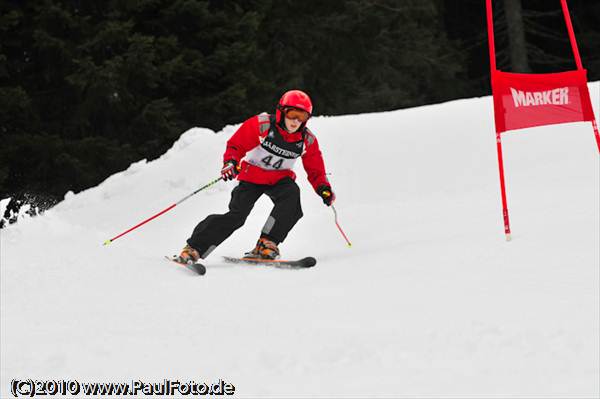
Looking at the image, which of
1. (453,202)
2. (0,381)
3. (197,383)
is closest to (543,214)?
(453,202)

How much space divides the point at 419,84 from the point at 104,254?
2001 cm

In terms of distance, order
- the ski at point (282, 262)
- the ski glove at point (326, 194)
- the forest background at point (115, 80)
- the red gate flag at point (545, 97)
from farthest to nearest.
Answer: the forest background at point (115, 80) → the ski glove at point (326, 194) → the ski at point (282, 262) → the red gate flag at point (545, 97)

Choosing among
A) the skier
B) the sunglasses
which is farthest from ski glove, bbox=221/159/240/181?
the sunglasses

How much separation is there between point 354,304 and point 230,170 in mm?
2027

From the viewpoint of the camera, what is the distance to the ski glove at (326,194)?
6137 millimetres

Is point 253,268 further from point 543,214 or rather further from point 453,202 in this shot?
point 453,202

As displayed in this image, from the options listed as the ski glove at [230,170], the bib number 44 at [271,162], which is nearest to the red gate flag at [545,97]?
the bib number 44 at [271,162]

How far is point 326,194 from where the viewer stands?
6.15 m

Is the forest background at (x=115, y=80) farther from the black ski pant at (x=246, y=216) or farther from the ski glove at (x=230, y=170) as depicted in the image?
the ski glove at (x=230, y=170)

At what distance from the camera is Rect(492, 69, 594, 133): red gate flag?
531 centimetres

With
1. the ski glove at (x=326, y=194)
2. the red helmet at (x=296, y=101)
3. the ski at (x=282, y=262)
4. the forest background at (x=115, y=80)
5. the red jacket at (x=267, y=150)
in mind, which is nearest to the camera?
the ski at (x=282, y=262)

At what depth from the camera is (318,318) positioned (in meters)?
3.78

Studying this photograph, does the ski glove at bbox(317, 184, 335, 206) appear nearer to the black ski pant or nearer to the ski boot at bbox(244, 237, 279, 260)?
the black ski pant

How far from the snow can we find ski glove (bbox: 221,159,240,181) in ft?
2.26
